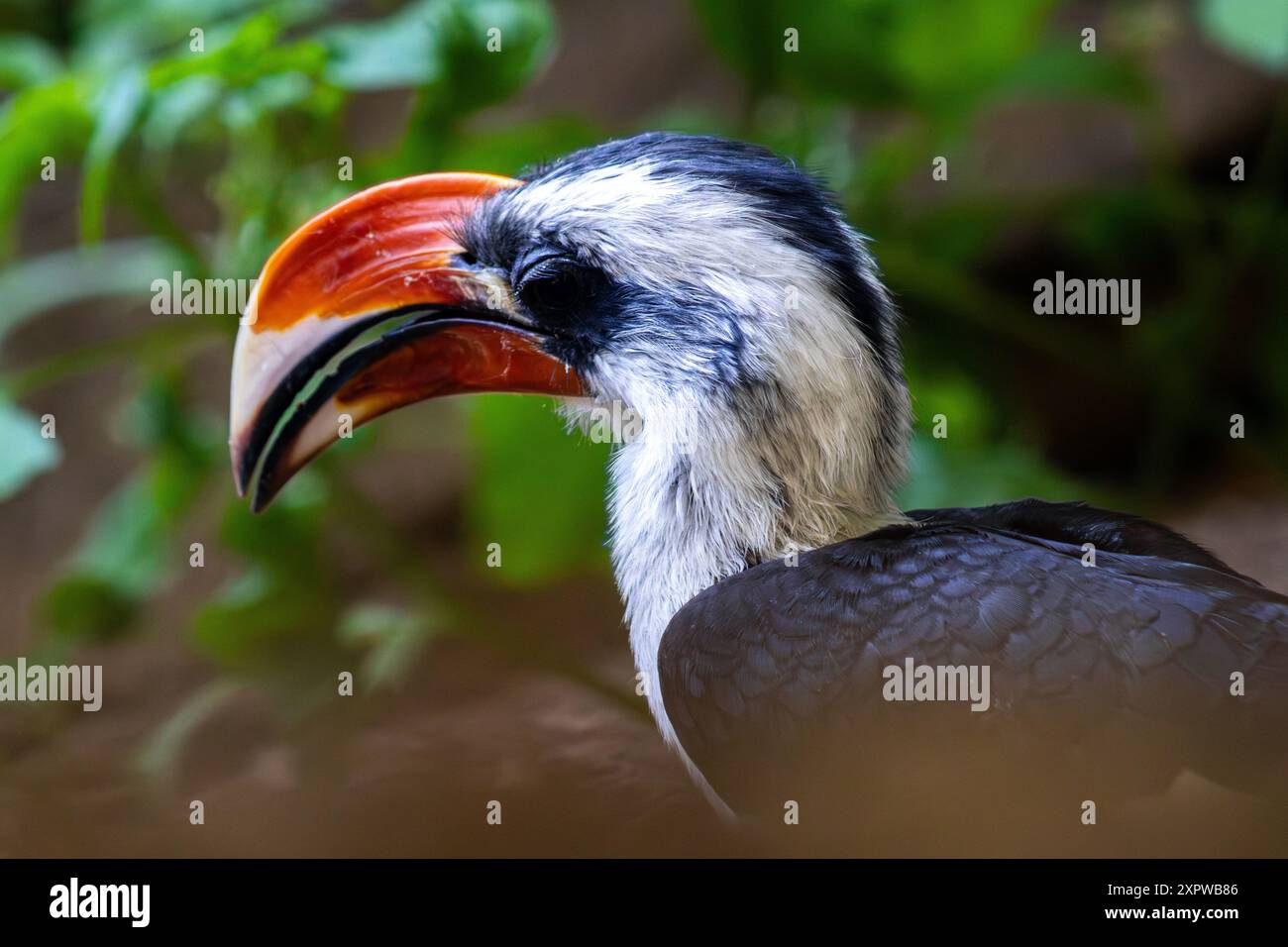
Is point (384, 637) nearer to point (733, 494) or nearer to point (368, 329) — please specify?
point (368, 329)

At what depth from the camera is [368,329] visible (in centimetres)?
179

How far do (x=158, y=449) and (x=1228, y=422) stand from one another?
2.87 meters

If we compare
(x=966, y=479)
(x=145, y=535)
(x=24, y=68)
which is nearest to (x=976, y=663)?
(x=966, y=479)

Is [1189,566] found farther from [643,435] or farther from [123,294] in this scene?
[123,294]

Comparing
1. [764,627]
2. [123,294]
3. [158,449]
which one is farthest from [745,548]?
[123,294]

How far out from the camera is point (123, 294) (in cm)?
488

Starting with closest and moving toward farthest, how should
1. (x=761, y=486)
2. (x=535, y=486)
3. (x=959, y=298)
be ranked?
(x=761, y=486), (x=535, y=486), (x=959, y=298)

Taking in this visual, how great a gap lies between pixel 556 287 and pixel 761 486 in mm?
417

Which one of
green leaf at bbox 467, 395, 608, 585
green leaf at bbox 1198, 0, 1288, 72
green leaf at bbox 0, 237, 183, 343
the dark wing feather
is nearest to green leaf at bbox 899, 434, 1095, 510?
green leaf at bbox 467, 395, 608, 585

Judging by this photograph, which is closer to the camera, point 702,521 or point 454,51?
point 702,521

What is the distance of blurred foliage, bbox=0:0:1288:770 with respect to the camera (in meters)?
2.31

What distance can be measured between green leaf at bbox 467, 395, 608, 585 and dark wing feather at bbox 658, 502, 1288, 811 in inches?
47.4

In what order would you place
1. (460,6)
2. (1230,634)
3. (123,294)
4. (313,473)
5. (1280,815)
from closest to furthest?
1. (1280,815)
2. (1230,634)
3. (460,6)
4. (313,473)
5. (123,294)

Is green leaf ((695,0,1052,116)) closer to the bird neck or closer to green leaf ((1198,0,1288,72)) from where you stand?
green leaf ((1198,0,1288,72))
